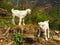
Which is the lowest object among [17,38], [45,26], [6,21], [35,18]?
[17,38]

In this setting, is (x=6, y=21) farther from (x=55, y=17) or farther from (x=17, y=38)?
(x=55, y=17)

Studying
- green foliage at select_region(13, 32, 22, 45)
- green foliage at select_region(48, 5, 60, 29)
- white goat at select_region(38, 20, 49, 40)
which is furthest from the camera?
green foliage at select_region(48, 5, 60, 29)

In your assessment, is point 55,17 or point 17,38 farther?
point 55,17

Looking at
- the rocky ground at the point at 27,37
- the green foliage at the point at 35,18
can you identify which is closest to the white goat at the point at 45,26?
the rocky ground at the point at 27,37

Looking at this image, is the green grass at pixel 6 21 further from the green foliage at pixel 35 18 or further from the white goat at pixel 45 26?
the white goat at pixel 45 26

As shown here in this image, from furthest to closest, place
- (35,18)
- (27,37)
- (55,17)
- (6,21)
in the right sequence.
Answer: (55,17), (35,18), (6,21), (27,37)

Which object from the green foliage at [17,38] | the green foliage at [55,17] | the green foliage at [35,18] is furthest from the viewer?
the green foliage at [55,17]

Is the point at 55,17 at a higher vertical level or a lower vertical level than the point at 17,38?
higher

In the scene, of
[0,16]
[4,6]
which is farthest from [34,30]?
[4,6]

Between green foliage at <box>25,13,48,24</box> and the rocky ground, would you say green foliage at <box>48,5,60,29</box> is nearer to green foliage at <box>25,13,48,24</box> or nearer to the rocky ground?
green foliage at <box>25,13,48,24</box>

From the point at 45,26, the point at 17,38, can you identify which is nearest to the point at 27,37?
the point at 17,38

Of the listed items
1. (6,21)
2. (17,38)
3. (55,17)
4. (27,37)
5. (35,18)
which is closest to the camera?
(17,38)

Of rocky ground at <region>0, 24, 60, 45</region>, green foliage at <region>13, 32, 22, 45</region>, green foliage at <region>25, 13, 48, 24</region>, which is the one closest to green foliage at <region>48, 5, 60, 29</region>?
green foliage at <region>25, 13, 48, 24</region>

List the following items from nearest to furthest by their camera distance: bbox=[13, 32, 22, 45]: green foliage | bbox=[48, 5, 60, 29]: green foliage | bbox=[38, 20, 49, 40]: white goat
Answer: bbox=[13, 32, 22, 45]: green foliage < bbox=[38, 20, 49, 40]: white goat < bbox=[48, 5, 60, 29]: green foliage
